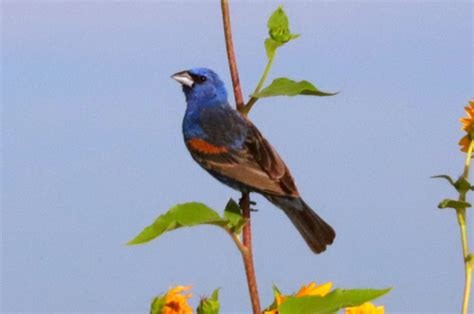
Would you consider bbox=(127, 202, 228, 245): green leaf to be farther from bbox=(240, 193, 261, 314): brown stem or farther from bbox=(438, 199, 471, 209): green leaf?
bbox=(438, 199, 471, 209): green leaf

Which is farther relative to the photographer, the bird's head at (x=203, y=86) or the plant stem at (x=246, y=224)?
the bird's head at (x=203, y=86)

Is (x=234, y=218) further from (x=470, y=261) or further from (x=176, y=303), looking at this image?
(x=470, y=261)

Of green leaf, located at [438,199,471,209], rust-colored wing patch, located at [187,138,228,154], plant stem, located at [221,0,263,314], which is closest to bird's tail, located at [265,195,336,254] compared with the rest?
rust-colored wing patch, located at [187,138,228,154]

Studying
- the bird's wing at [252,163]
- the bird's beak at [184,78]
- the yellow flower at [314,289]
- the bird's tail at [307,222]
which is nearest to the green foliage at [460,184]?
the bird's tail at [307,222]

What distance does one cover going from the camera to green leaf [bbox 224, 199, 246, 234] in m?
2.37

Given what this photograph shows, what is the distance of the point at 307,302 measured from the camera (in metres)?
2.18

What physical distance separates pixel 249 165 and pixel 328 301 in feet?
3.90

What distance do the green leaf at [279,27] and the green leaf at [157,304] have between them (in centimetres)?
95

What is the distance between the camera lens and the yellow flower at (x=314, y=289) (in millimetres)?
2332

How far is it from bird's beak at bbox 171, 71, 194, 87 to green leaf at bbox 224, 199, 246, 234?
60.0 inches

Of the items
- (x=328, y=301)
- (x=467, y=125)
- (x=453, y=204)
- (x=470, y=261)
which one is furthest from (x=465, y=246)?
(x=328, y=301)

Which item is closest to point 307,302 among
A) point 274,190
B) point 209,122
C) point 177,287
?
point 177,287

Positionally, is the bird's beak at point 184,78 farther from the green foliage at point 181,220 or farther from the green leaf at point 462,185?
the green foliage at point 181,220

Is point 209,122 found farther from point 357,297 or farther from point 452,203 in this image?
point 357,297
